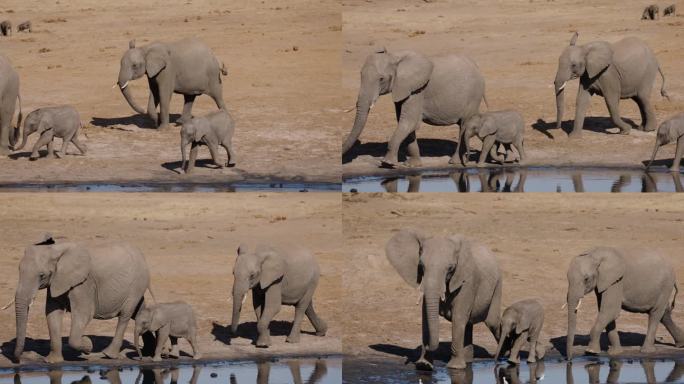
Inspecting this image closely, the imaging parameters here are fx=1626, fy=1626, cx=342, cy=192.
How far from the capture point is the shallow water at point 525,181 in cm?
2159

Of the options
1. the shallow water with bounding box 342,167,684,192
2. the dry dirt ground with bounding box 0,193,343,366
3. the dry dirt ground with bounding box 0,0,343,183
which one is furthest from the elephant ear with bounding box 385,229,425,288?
the dry dirt ground with bounding box 0,0,343,183

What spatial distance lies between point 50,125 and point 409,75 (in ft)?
16.0

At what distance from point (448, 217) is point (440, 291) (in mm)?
8699

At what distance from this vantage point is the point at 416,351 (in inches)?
681

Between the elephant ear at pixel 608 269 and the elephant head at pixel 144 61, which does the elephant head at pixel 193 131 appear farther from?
the elephant ear at pixel 608 269

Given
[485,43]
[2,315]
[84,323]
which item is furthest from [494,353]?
[485,43]

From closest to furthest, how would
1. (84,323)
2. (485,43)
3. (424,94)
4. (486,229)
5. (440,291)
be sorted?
(440,291) → (84,323) → (424,94) → (486,229) → (485,43)

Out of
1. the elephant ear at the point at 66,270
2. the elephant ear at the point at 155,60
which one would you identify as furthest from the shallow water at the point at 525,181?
the elephant ear at the point at 66,270

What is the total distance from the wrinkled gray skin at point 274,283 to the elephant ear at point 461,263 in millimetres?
2537

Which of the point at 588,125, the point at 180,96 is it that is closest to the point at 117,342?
the point at 588,125

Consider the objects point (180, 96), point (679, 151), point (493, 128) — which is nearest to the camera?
point (493, 128)

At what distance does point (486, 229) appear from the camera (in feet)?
77.8

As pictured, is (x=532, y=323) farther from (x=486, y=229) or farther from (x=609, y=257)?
(x=486, y=229)

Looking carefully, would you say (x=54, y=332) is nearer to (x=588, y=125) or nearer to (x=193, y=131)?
(x=193, y=131)
